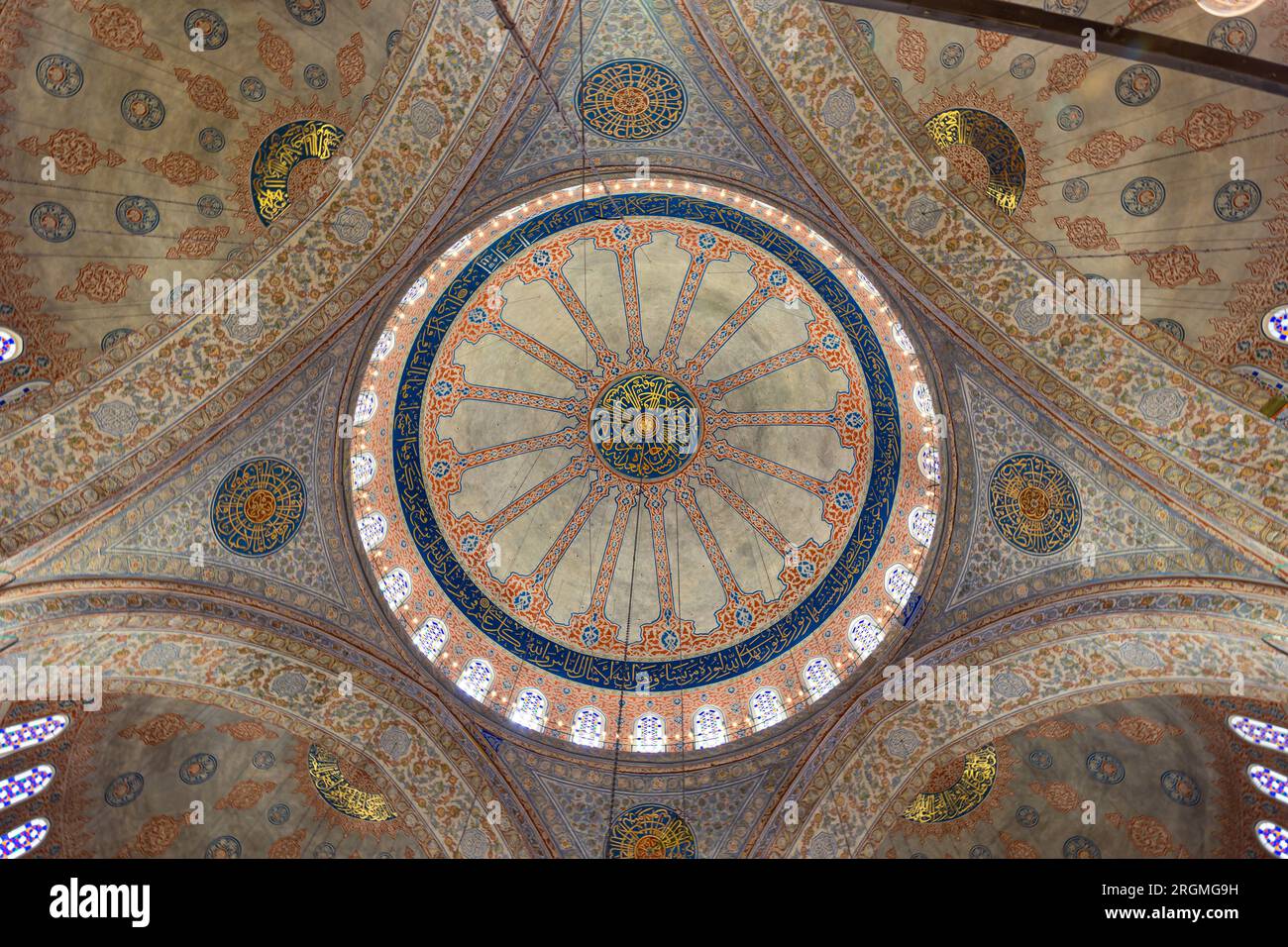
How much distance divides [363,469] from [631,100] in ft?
19.0

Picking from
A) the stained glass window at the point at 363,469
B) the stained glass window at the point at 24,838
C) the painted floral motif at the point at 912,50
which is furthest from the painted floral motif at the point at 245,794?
the painted floral motif at the point at 912,50

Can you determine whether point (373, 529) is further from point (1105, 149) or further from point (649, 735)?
point (1105, 149)

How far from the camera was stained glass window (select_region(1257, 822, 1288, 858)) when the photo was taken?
10.3m

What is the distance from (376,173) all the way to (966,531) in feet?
25.9

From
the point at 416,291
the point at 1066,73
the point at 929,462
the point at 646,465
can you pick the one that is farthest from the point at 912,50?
the point at 646,465

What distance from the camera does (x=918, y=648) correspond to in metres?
10.2

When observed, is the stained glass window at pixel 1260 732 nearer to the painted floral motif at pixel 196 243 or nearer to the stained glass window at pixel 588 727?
the stained glass window at pixel 588 727

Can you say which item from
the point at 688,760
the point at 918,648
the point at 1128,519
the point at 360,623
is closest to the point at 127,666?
the point at 360,623

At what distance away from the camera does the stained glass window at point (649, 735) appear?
455 inches

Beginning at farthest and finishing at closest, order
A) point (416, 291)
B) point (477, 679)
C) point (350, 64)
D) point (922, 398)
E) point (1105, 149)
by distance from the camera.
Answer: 1. point (477, 679)
2. point (922, 398)
3. point (416, 291)
4. point (350, 64)
5. point (1105, 149)

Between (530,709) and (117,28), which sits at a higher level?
(117,28)

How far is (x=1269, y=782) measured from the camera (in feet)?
33.8

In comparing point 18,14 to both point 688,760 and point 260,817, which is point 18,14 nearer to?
point 260,817

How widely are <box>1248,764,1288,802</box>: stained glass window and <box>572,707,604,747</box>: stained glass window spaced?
826 cm
